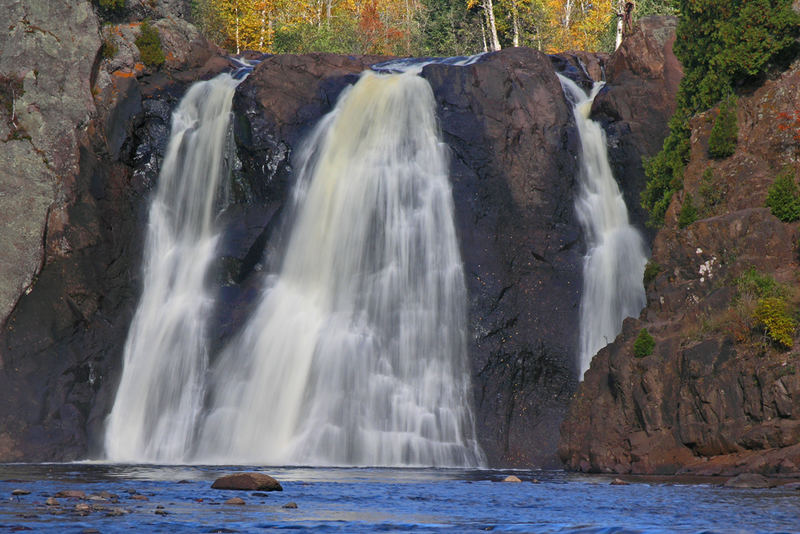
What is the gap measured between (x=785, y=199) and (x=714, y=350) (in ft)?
18.2

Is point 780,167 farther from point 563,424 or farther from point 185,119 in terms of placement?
point 185,119

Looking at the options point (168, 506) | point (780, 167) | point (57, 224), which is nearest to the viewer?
point (168, 506)

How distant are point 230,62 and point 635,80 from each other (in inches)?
758

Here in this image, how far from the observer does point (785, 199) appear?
27.6m

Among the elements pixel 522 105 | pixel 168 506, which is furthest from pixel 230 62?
pixel 168 506

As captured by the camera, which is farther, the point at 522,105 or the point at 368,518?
the point at 522,105

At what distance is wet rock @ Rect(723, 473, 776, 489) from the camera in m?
19.8

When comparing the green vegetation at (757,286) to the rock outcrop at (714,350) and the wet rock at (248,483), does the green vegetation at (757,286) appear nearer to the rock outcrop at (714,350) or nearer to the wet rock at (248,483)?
the rock outcrop at (714,350)

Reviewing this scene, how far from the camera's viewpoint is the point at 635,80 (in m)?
39.4

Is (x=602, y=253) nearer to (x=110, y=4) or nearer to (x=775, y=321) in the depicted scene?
(x=775, y=321)

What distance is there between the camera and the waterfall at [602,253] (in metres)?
Result: 34.3

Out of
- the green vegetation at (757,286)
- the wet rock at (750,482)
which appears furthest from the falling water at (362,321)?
the wet rock at (750,482)

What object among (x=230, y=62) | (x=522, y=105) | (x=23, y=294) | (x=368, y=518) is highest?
(x=230, y=62)

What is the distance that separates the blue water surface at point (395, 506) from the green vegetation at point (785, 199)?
32.6 ft
